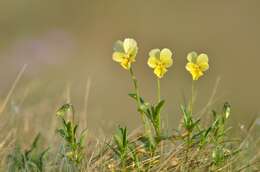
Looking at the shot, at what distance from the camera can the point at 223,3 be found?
12.8 m

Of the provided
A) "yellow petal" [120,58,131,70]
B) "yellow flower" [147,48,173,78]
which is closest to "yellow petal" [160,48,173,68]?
"yellow flower" [147,48,173,78]

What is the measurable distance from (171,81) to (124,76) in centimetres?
70

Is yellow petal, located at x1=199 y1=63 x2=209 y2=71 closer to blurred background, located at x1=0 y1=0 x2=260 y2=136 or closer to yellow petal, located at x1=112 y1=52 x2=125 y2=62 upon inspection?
yellow petal, located at x1=112 y1=52 x2=125 y2=62

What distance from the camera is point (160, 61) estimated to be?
116 inches

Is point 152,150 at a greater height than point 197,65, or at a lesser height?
lesser

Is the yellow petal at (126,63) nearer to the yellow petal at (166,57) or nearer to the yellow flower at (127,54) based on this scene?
the yellow flower at (127,54)

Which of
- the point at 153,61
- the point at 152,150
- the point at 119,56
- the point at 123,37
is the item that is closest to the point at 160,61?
the point at 153,61

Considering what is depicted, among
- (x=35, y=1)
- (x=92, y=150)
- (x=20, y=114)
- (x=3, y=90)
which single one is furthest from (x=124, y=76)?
(x=92, y=150)

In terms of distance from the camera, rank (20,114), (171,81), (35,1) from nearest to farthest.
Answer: (20,114)
(171,81)
(35,1)

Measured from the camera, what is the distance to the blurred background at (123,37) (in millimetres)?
7968

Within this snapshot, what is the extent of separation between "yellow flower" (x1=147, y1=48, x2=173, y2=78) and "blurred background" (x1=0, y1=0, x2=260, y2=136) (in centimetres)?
321

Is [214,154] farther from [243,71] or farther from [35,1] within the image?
[35,1]

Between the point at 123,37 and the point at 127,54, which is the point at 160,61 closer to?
the point at 127,54

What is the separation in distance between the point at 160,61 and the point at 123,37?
8.60 metres
